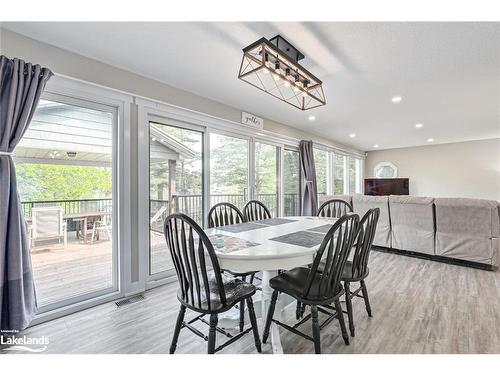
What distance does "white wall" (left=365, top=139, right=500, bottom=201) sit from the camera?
6375 mm

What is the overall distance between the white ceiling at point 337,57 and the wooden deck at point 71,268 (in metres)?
1.86

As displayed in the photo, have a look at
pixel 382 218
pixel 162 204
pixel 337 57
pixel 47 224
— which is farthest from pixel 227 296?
pixel 382 218

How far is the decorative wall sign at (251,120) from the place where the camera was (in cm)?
383

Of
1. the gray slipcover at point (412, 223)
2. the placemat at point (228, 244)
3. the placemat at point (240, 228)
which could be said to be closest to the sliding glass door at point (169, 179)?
the placemat at point (240, 228)

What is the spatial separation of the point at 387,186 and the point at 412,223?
13.8 ft

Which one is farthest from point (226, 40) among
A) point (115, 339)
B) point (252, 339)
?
point (115, 339)

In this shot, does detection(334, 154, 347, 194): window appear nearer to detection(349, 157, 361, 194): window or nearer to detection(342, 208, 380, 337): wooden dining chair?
detection(349, 157, 361, 194): window

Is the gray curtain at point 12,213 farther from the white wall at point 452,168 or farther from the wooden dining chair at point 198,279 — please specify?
the white wall at point 452,168

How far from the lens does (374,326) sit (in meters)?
1.96

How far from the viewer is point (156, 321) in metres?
2.06

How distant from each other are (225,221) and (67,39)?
Answer: 82.4 inches
